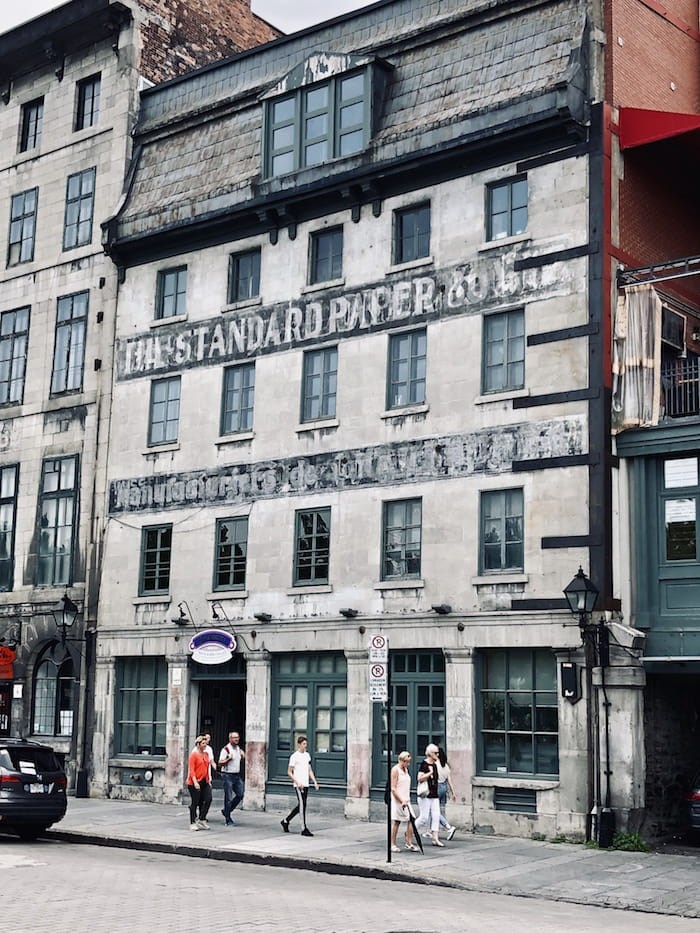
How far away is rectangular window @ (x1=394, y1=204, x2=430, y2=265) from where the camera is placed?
25359 mm

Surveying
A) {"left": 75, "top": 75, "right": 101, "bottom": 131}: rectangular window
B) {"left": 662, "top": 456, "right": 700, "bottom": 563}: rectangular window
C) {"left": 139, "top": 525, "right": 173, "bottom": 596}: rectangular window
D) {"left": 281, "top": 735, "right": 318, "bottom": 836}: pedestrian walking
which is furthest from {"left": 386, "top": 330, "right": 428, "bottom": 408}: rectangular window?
{"left": 75, "top": 75, "right": 101, "bottom": 131}: rectangular window

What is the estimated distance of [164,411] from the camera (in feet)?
94.8

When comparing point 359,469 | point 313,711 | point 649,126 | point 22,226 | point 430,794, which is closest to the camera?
point 430,794

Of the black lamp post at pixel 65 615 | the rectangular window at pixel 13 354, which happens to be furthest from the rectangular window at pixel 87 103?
the black lamp post at pixel 65 615

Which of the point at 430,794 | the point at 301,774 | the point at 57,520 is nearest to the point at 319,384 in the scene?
the point at 57,520

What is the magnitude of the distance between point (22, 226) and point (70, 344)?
428 centimetres

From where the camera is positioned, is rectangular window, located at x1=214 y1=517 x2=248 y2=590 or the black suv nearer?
the black suv

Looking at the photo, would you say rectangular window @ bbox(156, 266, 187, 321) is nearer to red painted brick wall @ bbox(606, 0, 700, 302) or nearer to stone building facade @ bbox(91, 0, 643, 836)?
stone building facade @ bbox(91, 0, 643, 836)

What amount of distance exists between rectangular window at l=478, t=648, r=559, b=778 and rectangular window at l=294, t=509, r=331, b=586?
4177 millimetres

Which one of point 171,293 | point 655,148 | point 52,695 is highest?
point 655,148

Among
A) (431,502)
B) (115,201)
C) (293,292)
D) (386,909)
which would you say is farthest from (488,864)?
(115,201)

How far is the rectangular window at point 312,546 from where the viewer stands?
25.5m

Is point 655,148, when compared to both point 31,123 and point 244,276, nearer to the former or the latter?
point 244,276

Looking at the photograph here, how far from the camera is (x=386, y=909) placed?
14516 millimetres
